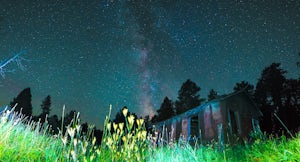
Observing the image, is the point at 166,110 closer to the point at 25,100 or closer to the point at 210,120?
the point at 25,100

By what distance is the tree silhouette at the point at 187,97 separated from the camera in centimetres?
4088

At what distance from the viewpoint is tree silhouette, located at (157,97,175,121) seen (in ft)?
135

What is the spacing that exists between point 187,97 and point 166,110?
4.61 metres

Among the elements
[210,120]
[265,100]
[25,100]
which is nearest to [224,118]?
[210,120]

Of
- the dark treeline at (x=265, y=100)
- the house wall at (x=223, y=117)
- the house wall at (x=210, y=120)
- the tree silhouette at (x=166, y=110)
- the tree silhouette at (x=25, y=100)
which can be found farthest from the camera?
the tree silhouette at (x=166, y=110)

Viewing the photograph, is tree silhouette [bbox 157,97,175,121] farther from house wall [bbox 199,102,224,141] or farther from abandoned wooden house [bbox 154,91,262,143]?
house wall [bbox 199,102,224,141]

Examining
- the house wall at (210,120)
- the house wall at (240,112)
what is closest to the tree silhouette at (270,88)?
the house wall at (240,112)

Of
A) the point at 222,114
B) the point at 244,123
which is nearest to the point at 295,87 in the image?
the point at 244,123

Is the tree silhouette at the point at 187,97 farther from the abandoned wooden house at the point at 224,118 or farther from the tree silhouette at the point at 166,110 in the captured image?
the abandoned wooden house at the point at 224,118

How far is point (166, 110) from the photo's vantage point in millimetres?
42000

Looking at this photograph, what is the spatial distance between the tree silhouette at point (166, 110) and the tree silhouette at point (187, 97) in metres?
1.17

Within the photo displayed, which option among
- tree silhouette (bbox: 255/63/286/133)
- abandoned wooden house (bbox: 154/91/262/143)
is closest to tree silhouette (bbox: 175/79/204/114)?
tree silhouette (bbox: 255/63/286/133)

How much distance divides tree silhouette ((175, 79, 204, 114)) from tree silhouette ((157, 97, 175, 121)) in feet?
3.85

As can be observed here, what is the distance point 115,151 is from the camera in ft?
9.35
